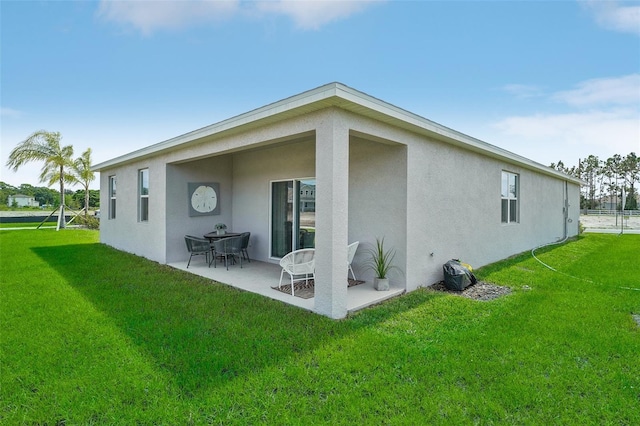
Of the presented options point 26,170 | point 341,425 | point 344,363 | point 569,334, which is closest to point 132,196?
point 344,363

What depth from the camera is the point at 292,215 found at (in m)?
8.27

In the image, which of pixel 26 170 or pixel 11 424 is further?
pixel 26 170

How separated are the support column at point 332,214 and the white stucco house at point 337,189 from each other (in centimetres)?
1

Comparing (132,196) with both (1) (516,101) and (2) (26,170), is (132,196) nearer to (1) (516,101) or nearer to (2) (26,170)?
(1) (516,101)

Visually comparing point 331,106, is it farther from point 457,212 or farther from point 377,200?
point 457,212

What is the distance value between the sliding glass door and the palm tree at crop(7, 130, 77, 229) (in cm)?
1919

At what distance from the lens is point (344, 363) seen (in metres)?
3.47

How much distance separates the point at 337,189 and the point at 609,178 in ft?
237

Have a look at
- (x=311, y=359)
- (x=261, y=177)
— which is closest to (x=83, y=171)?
(x=261, y=177)

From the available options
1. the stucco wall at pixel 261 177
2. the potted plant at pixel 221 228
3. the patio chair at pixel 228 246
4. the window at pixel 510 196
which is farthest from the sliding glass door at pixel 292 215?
the window at pixel 510 196

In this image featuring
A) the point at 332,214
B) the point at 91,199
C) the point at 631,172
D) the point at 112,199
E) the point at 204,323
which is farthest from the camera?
the point at 631,172

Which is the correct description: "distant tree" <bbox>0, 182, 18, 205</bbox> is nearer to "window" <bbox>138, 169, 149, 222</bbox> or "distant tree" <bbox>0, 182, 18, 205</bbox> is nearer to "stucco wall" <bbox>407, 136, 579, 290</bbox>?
"window" <bbox>138, 169, 149, 222</bbox>

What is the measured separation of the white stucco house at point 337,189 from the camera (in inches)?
190

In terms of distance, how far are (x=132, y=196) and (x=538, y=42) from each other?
1315 centimetres
